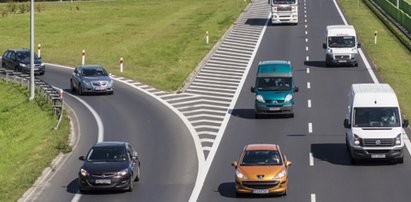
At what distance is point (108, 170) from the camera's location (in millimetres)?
31375

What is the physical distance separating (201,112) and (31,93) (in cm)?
1108

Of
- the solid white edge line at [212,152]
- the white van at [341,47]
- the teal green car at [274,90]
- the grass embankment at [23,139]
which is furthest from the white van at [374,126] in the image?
the white van at [341,47]

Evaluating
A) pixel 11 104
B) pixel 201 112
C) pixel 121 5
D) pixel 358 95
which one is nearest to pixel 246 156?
pixel 358 95

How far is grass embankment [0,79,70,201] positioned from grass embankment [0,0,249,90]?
790 cm

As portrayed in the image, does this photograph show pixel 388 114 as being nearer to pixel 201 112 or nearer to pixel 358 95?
pixel 358 95

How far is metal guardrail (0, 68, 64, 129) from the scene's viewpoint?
4905 cm

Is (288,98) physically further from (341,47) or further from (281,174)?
(341,47)

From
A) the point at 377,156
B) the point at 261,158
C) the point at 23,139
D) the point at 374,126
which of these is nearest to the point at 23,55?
the point at 23,139

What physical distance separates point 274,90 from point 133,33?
41.7m

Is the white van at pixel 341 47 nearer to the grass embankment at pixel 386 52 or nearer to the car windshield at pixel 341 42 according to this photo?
the car windshield at pixel 341 42

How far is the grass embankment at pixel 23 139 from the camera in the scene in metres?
34.1

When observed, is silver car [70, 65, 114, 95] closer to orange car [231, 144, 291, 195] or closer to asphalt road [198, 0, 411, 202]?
asphalt road [198, 0, 411, 202]

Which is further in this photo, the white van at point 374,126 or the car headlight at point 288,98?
the car headlight at point 288,98

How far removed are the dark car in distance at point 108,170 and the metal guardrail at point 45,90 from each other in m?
12.3
